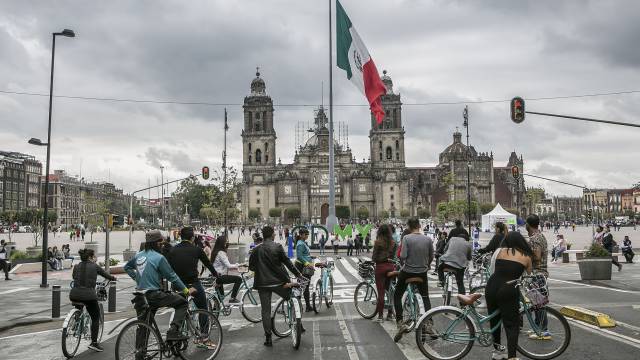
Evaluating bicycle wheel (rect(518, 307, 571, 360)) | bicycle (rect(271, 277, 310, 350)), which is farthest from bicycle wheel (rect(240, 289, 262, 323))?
bicycle wheel (rect(518, 307, 571, 360))

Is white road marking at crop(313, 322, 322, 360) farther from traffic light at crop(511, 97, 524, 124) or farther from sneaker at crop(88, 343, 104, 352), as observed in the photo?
traffic light at crop(511, 97, 524, 124)

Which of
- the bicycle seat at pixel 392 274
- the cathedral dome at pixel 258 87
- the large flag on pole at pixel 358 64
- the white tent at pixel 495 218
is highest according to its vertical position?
the cathedral dome at pixel 258 87

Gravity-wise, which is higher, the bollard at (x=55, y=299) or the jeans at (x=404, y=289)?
the jeans at (x=404, y=289)

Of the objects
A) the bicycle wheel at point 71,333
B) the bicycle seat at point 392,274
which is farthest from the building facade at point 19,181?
the bicycle seat at point 392,274

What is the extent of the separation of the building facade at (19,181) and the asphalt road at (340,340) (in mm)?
131472

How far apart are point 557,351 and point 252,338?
192 inches

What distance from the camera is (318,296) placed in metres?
13.9

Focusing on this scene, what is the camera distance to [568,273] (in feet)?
73.5

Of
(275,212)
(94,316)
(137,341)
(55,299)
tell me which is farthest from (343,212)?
(137,341)

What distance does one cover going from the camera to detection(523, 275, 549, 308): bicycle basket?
892 cm

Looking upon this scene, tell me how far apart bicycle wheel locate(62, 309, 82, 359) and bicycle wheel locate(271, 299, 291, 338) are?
9.83ft

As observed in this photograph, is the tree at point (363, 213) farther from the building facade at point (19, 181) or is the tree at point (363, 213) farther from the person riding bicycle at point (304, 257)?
the person riding bicycle at point (304, 257)

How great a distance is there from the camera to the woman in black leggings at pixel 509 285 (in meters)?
7.35

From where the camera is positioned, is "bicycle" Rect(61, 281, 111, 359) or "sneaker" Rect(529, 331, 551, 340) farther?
"bicycle" Rect(61, 281, 111, 359)
